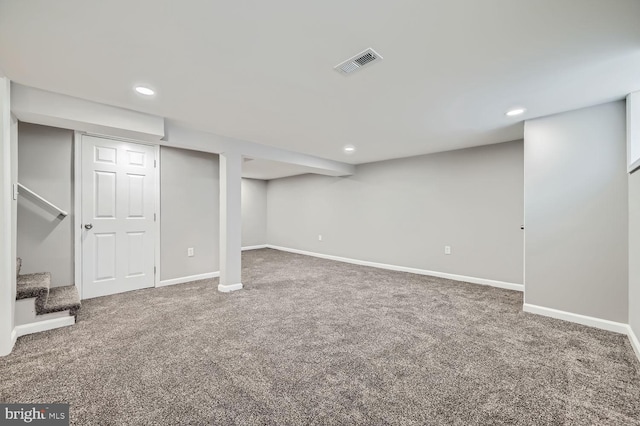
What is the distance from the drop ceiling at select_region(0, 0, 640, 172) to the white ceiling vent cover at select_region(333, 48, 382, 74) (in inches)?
2.2

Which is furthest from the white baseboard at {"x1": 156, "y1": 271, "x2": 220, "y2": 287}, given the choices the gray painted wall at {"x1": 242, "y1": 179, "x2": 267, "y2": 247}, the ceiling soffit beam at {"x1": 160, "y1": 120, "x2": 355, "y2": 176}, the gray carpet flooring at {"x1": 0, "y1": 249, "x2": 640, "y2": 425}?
the gray painted wall at {"x1": 242, "y1": 179, "x2": 267, "y2": 247}

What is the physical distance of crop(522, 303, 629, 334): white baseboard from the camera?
2566 millimetres

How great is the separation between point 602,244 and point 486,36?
2.49 meters

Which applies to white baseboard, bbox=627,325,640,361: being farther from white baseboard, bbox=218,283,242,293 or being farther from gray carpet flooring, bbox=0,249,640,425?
white baseboard, bbox=218,283,242,293

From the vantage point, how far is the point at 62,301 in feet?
8.89

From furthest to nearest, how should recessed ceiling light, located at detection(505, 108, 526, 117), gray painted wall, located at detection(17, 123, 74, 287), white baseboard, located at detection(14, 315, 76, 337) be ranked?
gray painted wall, located at detection(17, 123, 74, 287), recessed ceiling light, located at detection(505, 108, 526, 117), white baseboard, located at detection(14, 315, 76, 337)

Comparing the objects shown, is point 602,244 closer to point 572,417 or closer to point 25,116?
point 572,417

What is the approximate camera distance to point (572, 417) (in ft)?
4.93

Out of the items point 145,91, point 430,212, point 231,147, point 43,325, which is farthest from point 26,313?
point 430,212

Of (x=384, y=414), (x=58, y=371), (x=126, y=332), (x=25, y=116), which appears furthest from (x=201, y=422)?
(x=25, y=116)

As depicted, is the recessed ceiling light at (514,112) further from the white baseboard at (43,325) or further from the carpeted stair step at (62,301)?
the white baseboard at (43,325)

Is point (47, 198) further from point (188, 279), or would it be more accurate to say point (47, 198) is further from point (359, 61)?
point (359, 61)

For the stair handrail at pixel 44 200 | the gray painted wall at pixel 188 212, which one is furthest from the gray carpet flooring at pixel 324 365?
the stair handrail at pixel 44 200

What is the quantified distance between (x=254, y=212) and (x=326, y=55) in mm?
6671
